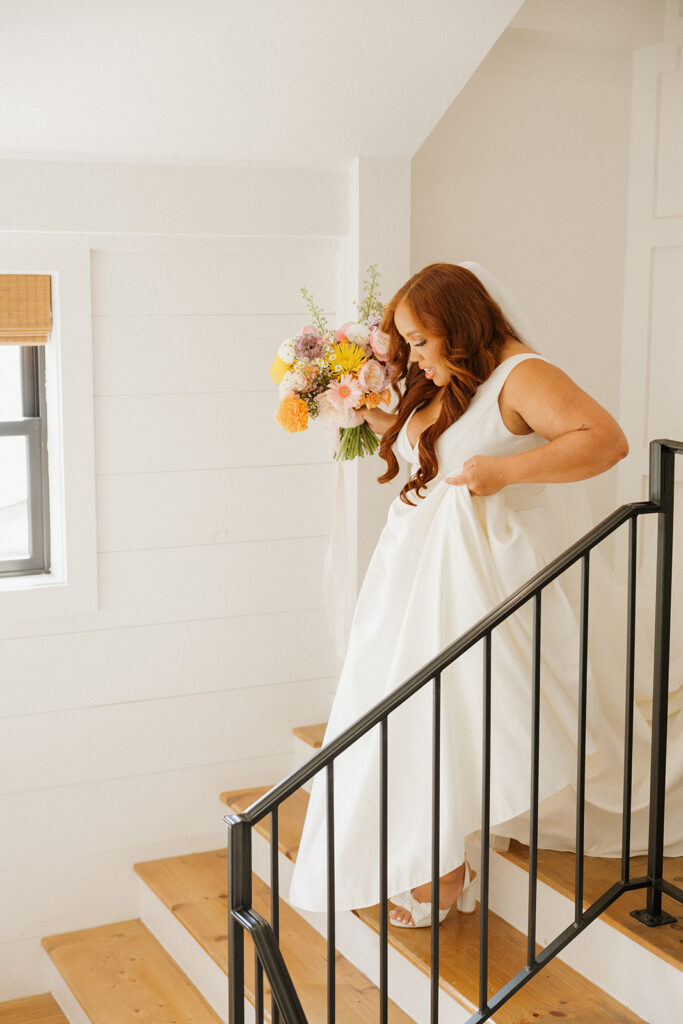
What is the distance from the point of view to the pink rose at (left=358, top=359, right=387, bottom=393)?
2.59m

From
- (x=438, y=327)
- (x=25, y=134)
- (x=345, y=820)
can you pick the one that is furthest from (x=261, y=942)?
(x=25, y=134)

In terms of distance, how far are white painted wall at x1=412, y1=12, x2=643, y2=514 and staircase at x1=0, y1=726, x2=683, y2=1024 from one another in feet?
5.14

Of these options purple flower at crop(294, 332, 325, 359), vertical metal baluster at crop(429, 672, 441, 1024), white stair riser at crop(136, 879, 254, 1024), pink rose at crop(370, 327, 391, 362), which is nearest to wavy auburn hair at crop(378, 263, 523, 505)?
pink rose at crop(370, 327, 391, 362)

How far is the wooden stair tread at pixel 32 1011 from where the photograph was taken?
3174mm

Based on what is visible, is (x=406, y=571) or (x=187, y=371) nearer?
(x=406, y=571)

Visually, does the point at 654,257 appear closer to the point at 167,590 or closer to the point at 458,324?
the point at 458,324

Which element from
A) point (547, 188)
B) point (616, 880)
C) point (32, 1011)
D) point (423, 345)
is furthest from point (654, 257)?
point (32, 1011)

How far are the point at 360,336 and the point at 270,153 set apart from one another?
0.81 m

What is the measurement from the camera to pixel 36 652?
316cm

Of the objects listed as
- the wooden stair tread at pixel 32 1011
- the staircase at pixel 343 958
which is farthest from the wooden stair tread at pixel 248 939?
the wooden stair tread at pixel 32 1011

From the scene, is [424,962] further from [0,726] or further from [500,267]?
[500,267]

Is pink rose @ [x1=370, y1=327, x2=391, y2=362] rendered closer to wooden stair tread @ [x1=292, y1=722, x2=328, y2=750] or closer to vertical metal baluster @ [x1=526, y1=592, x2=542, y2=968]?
vertical metal baluster @ [x1=526, y1=592, x2=542, y2=968]

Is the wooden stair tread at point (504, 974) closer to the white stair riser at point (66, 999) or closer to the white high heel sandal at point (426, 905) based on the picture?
the white high heel sandal at point (426, 905)

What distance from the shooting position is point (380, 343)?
2582mm
